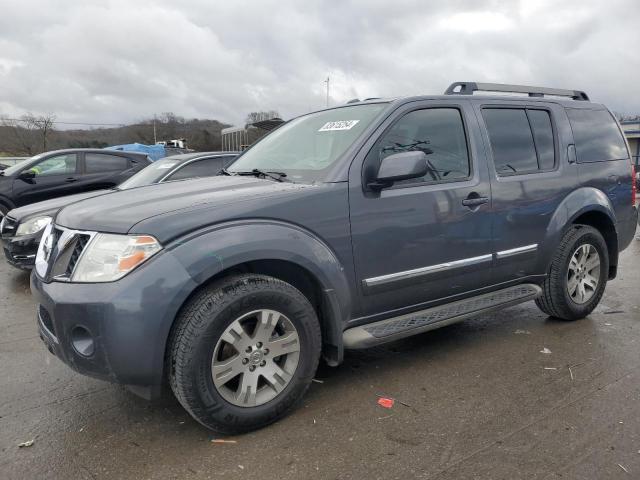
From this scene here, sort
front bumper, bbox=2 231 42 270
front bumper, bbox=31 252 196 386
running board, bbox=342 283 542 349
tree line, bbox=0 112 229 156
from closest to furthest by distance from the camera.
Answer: front bumper, bbox=31 252 196 386 < running board, bbox=342 283 542 349 < front bumper, bbox=2 231 42 270 < tree line, bbox=0 112 229 156

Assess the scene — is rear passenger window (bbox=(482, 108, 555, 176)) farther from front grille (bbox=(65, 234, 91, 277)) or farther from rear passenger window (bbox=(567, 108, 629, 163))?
front grille (bbox=(65, 234, 91, 277))

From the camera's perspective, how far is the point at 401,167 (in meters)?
2.87

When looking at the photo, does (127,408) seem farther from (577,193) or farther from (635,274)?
(635,274)

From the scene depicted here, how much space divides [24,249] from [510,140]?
519 centimetres

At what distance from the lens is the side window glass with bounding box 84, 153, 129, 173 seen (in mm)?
8891

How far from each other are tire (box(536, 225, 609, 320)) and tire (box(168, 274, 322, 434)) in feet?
7.93

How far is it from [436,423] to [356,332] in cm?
67

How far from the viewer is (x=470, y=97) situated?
3.67 meters

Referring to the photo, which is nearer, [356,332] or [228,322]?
[228,322]

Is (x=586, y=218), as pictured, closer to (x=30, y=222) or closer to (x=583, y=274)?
(x=583, y=274)

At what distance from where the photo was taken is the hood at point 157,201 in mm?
2479

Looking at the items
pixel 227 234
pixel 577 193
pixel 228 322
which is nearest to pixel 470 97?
pixel 577 193

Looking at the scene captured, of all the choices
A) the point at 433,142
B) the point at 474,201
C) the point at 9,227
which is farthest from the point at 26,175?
the point at 474,201

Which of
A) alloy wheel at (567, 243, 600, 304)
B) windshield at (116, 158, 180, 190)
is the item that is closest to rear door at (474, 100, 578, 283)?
alloy wheel at (567, 243, 600, 304)
